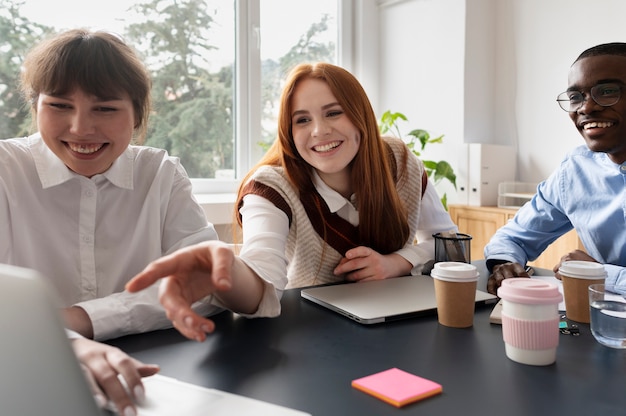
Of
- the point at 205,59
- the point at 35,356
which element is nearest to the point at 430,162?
the point at 205,59

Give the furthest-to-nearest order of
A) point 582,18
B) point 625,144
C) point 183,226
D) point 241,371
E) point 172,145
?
point 172,145
point 582,18
point 625,144
point 183,226
point 241,371

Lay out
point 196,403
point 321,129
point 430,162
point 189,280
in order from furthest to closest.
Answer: point 430,162
point 321,129
point 189,280
point 196,403

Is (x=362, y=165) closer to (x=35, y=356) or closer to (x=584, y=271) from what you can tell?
(x=584, y=271)

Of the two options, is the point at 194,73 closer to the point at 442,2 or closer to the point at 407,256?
the point at 442,2

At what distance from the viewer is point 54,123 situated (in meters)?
1.12

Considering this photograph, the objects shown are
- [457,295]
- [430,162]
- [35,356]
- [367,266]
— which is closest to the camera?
[35,356]

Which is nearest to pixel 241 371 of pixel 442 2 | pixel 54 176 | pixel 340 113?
pixel 54 176

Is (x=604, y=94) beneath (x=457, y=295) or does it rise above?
above

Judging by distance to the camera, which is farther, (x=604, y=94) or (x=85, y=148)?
(x=604, y=94)

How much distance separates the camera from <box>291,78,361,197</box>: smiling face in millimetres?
1541

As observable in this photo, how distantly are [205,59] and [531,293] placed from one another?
283cm

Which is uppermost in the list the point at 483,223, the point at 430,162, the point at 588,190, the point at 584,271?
the point at 430,162

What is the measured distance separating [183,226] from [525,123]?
8.56 ft

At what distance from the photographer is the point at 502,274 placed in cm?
128
